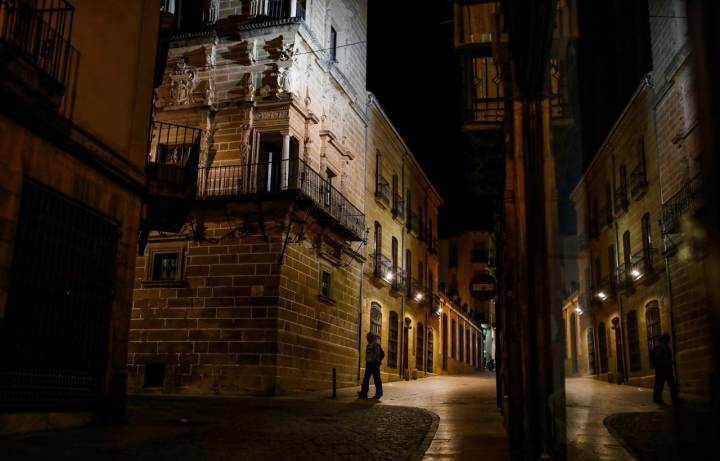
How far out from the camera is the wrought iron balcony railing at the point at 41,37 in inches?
298

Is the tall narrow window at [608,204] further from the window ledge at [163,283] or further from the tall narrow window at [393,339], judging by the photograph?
the window ledge at [163,283]

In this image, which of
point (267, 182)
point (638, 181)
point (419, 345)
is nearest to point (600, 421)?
point (267, 182)

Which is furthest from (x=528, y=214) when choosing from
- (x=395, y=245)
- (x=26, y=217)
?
(x=395, y=245)

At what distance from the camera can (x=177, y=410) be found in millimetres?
11773

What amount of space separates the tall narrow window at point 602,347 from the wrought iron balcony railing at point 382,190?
1093 centimetres

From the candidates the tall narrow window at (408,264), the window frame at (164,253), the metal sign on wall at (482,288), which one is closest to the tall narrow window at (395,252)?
the tall narrow window at (408,264)

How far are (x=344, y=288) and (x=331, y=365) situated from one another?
278cm

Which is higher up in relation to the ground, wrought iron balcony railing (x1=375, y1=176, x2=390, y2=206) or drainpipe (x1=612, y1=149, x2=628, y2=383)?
wrought iron balcony railing (x1=375, y1=176, x2=390, y2=206)

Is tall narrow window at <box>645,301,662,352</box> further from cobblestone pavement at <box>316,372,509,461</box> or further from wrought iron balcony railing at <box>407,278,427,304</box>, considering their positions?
wrought iron balcony railing at <box>407,278,427,304</box>

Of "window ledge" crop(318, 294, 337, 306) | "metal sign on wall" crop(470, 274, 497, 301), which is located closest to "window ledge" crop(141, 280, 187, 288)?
"window ledge" crop(318, 294, 337, 306)

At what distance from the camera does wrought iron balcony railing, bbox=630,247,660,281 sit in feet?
73.3

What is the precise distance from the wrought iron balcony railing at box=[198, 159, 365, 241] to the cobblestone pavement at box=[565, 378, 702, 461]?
881cm

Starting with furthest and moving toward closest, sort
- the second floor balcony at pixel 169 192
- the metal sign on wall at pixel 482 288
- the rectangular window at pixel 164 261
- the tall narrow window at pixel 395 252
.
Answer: the tall narrow window at pixel 395 252 → the rectangular window at pixel 164 261 → the second floor balcony at pixel 169 192 → the metal sign on wall at pixel 482 288

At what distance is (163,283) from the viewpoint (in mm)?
18984
